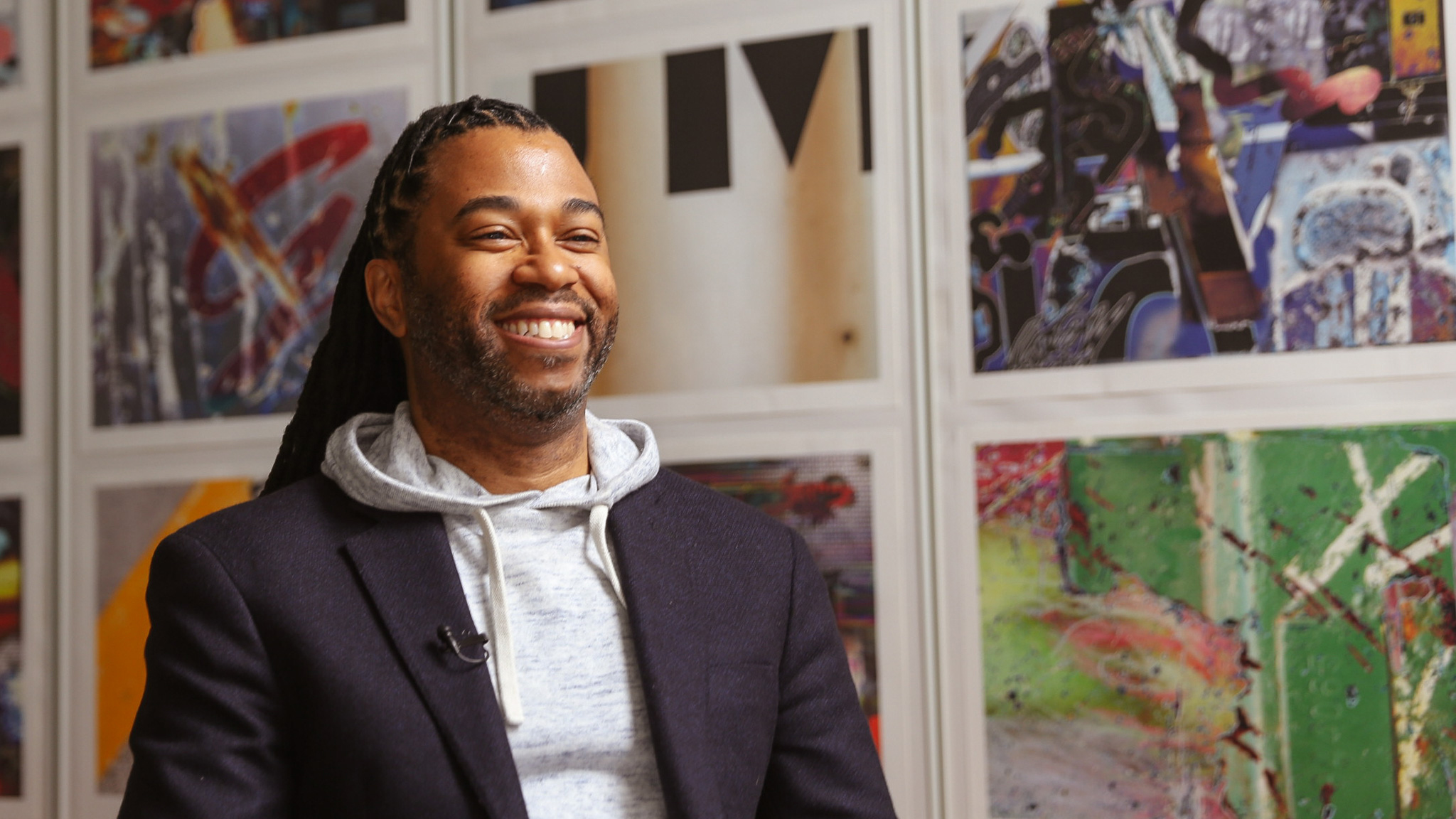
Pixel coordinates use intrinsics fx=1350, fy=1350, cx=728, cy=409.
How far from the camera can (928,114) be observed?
1.75m

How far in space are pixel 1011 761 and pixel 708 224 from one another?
31.6 inches

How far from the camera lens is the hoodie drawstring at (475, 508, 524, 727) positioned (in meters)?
1.14

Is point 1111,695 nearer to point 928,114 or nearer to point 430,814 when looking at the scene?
point 928,114

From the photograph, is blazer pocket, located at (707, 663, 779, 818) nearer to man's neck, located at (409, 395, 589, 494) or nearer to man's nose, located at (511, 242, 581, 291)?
man's neck, located at (409, 395, 589, 494)

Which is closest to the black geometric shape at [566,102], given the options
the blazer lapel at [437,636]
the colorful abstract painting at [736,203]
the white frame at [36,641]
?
the colorful abstract painting at [736,203]

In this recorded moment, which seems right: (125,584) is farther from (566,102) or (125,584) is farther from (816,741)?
(816,741)

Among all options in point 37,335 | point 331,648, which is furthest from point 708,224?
point 37,335

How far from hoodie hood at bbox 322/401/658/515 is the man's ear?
0.08 meters

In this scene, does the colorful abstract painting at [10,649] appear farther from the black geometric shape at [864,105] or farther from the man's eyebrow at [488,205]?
the black geometric shape at [864,105]

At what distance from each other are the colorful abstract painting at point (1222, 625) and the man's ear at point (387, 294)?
2.53 ft

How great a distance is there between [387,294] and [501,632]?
364 mm

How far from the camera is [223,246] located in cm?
205

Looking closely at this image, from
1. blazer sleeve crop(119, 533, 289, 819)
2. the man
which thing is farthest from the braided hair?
blazer sleeve crop(119, 533, 289, 819)

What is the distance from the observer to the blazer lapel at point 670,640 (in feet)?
3.78
